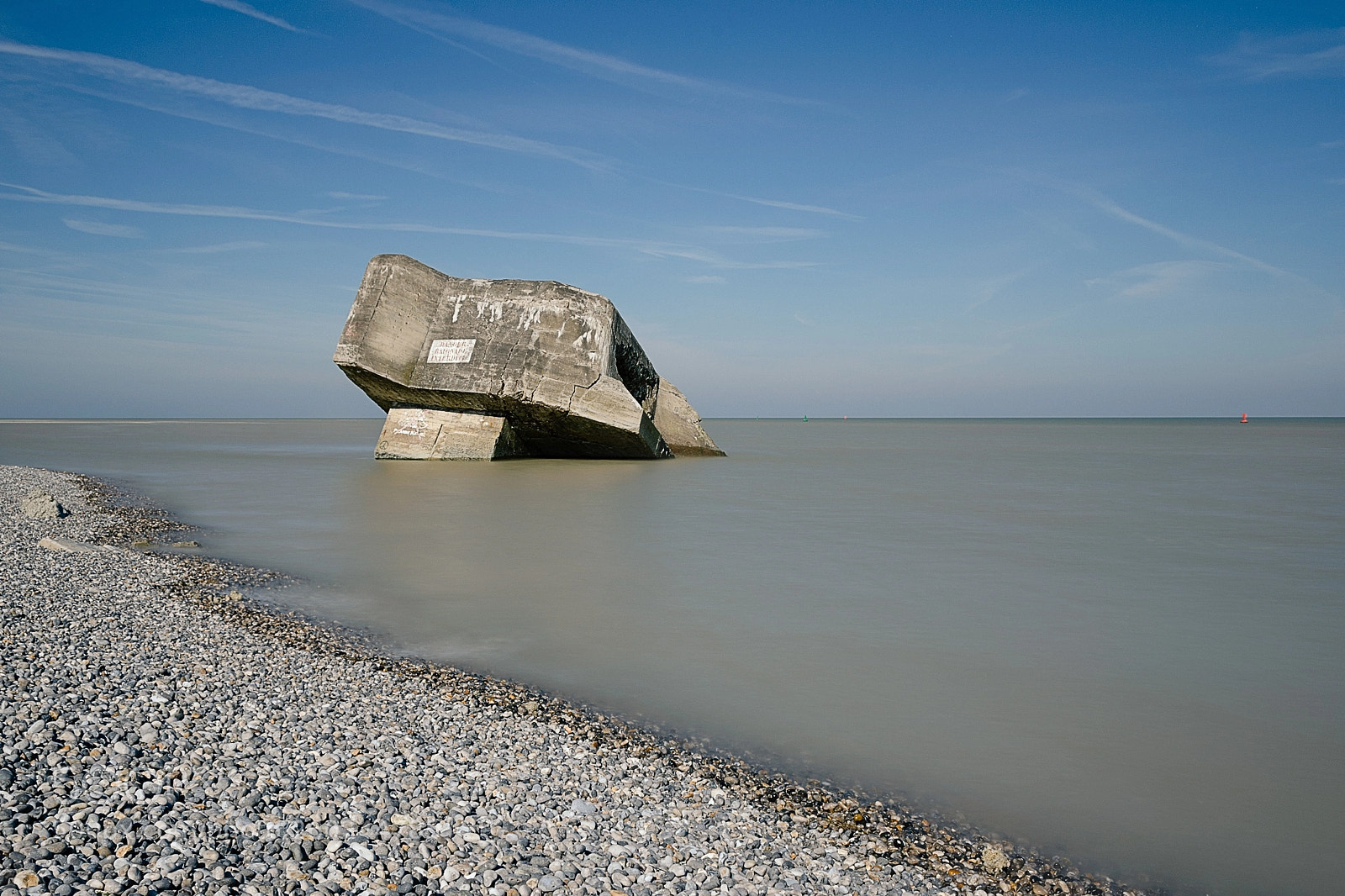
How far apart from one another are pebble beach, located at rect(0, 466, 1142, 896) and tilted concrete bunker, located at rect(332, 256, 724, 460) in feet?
36.3

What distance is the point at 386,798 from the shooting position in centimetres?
257

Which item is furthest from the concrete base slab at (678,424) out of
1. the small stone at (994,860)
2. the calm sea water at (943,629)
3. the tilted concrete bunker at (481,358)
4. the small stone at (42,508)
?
the small stone at (994,860)

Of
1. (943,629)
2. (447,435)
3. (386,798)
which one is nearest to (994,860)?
(386,798)

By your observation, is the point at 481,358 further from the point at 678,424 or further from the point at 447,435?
the point at 678,424

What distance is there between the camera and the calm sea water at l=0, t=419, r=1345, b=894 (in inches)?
114

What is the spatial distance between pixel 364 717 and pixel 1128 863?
254 cm

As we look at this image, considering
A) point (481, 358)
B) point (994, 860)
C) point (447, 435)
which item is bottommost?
point (994, 860)

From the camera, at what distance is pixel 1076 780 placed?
300 cm

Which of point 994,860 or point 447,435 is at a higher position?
point 447,435

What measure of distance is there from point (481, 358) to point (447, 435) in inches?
73.6

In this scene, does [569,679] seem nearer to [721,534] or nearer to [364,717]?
[364,717]

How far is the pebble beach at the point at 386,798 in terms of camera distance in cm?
220

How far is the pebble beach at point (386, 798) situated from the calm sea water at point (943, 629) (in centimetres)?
33

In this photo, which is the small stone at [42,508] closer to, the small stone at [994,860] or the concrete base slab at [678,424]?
the small stone at [994,860]
